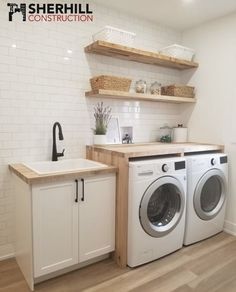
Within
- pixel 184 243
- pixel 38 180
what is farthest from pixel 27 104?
pixel 184 243

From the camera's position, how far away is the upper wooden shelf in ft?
8.05

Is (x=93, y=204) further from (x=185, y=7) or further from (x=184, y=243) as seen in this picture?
(x=185, y=7)

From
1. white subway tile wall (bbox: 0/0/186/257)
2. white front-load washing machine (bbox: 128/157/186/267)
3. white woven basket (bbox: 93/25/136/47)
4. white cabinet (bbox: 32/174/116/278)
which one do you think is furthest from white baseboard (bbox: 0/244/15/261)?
white woven basket (bbox: 93/25/136/47)

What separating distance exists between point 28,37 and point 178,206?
2110 millimetres

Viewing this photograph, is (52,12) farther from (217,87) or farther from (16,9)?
(217,87)

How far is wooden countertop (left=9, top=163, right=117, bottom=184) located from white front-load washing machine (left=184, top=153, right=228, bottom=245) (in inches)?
34.9

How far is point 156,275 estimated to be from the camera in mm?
2086

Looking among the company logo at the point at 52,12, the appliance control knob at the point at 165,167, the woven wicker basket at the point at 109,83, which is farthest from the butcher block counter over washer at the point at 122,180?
the company logo at the point at 52,12

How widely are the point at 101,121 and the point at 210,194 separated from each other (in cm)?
148

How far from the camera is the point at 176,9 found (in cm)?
271

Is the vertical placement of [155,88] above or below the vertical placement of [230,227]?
above

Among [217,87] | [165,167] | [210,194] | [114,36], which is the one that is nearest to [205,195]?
[210,194]

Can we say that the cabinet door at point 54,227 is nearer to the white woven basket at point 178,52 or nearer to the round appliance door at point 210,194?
the round appliance door at point 210,194

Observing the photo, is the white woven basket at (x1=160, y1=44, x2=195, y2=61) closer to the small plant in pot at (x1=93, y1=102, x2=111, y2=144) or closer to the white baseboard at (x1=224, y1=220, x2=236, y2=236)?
the small plant in pot at (x1=93, y1=102, x2=111, y2=144)
